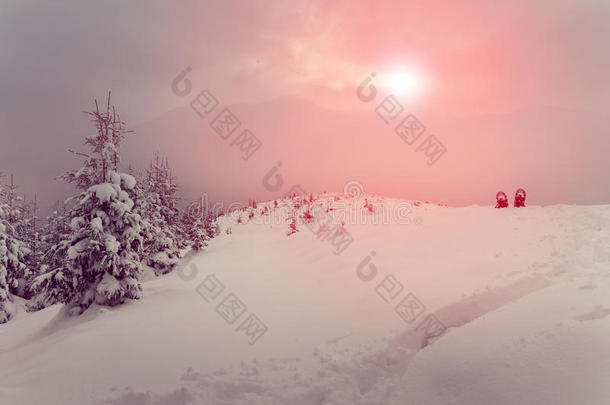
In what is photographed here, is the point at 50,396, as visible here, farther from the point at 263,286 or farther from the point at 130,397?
the point at 263,286

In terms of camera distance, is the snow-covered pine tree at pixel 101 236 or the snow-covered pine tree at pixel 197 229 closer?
the snow-covered pine tree at pixel 101 236

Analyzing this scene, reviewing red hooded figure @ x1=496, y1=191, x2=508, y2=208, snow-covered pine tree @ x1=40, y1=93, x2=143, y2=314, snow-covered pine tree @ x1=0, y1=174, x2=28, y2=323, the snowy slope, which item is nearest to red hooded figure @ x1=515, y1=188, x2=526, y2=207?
red hooded figure @ x1=496, y1=191, x2=508, y2=208

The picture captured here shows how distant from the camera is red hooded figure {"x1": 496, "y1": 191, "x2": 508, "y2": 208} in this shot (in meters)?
15.5

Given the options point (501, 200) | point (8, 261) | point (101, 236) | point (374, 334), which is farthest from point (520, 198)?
point (8, 261)

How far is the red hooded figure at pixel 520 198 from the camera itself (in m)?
15.2

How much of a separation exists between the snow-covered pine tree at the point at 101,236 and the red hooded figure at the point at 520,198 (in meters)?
17.4

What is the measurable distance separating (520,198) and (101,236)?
18.6m

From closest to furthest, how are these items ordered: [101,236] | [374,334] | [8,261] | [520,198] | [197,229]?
1. [374,334]
2. [101,236]
3. [520,198]
4. [8,261]
5. [197,229]

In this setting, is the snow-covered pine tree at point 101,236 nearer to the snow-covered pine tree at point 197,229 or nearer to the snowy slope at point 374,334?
the snowy slope at point 374,334

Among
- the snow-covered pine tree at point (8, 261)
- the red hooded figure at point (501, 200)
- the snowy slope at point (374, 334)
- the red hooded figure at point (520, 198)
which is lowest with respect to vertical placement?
the red hooded figure at point (520, 198)

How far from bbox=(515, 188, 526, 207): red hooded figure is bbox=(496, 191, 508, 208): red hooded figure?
462 millimetres

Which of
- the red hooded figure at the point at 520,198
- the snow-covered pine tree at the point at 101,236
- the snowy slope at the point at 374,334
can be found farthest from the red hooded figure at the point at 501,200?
the snow-covered pine tree at the point at 101,236

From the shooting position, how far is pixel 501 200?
1559cm

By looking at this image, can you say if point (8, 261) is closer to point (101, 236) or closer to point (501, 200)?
point (101, 236)
